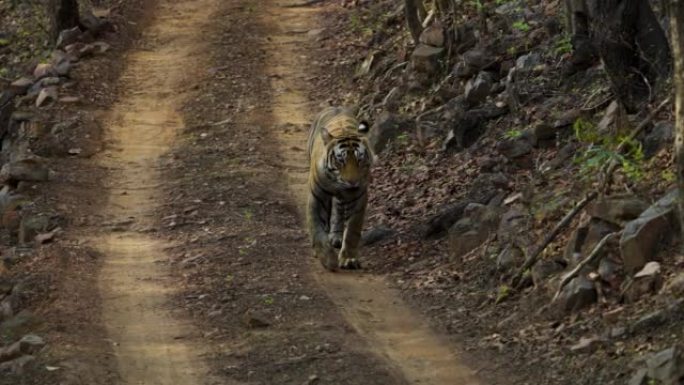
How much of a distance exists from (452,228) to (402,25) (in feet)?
33.8

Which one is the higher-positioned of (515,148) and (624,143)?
(624,143)

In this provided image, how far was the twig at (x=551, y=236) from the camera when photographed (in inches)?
451

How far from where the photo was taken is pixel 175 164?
1841 cm

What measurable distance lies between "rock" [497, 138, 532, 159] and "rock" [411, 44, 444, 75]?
4.40m

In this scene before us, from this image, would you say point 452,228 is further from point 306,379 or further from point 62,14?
point 62,14

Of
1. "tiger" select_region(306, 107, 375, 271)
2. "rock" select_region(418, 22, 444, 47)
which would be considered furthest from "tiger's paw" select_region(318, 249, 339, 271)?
"rock" select_region(418, 22, 444, 47)

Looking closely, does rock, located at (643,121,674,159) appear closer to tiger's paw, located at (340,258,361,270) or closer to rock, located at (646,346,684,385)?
tiger's paw, located at (340,258,361,270)

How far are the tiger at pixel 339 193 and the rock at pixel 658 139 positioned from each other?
9.08 ft

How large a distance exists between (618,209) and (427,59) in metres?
8.47

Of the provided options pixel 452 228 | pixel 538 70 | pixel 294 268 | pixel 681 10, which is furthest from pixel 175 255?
pixel 681 10

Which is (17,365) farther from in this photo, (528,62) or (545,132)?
(528,62)

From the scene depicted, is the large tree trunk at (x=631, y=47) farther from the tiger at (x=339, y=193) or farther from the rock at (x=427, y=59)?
the rock at (x=427, y=59)

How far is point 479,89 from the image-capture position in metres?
17.0

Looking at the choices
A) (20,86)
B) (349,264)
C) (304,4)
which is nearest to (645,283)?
(349,264)
